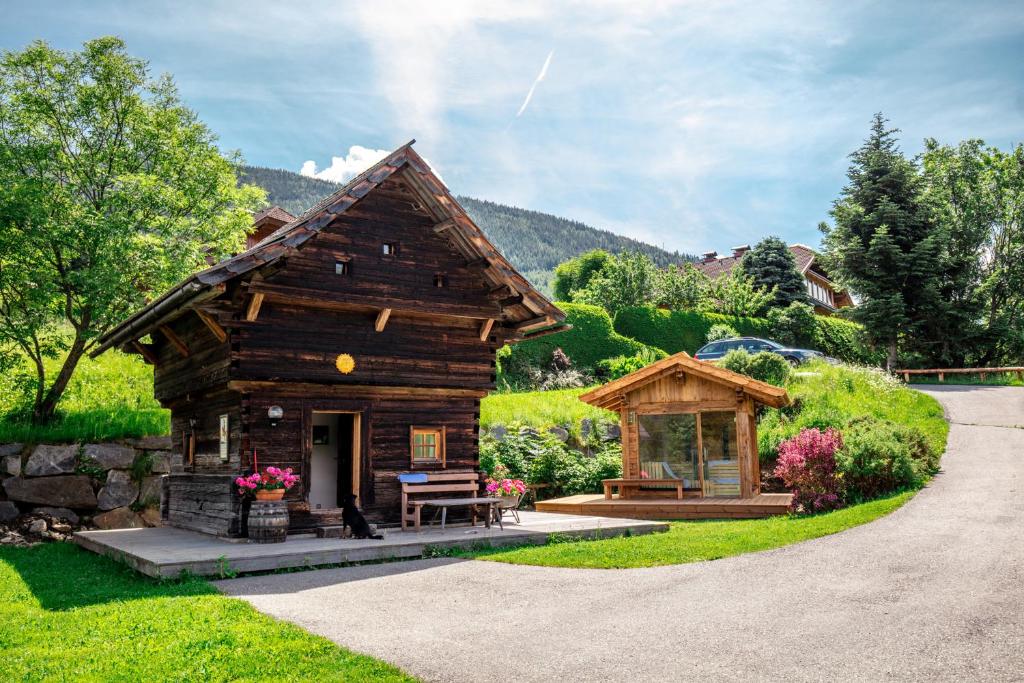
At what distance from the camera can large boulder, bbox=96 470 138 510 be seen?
18.5 metres

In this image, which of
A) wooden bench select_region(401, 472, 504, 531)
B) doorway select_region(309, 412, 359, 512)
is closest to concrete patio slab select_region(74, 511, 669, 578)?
wooden bench select_region(401, 472, 504, 531)

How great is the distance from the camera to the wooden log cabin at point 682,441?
1933 centimetres

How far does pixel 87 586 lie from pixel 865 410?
20086mm

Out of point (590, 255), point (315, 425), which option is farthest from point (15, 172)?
point (590, 255)

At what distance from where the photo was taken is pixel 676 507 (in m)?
18.9

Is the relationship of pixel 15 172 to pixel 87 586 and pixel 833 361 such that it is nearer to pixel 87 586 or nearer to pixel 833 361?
pixel 87 586

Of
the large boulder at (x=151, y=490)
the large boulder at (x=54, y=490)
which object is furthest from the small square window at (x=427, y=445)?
the large boulder at (x=54, y=490)

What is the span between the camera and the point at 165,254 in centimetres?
1998

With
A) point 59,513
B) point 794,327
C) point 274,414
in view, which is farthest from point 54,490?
point 794,327

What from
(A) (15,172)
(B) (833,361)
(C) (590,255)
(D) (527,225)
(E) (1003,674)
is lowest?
(E) (1003,674)

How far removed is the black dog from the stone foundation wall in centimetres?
601

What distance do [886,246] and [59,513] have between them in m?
33.3

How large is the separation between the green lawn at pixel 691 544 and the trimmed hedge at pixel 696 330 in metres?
24.2

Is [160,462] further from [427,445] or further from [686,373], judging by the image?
[686,373]
